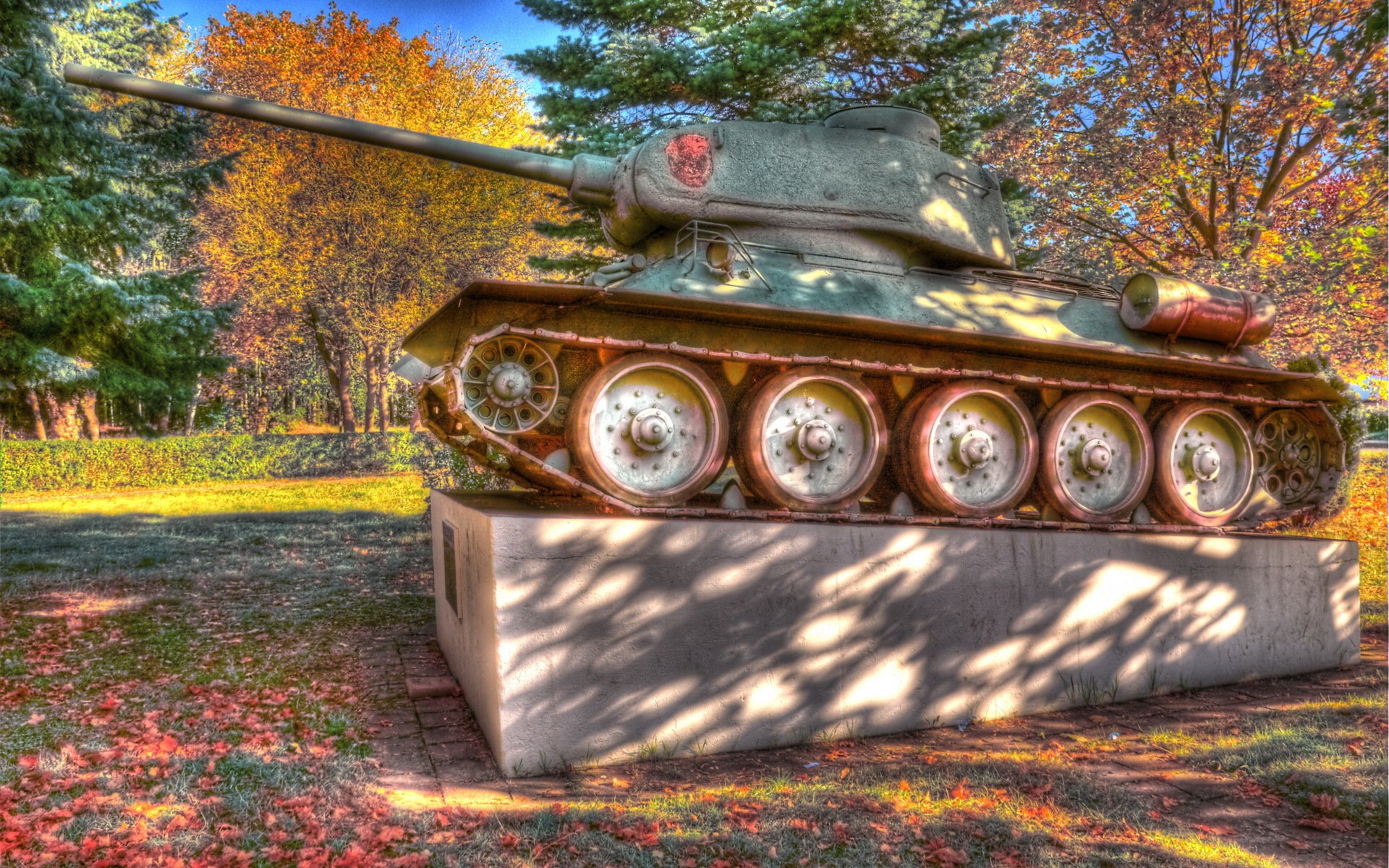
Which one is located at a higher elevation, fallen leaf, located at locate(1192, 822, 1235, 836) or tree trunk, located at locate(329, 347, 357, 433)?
tree trunk, located at locate(329, 347, 357, 433)

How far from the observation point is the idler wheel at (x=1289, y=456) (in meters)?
7.69

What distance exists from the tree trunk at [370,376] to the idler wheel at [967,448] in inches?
777

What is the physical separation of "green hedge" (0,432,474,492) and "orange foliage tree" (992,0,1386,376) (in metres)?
11.9

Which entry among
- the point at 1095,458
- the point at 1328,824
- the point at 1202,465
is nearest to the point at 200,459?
the point at 1095,458

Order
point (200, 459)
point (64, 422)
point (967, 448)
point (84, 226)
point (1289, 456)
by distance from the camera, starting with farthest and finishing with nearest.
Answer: point (64, 422)
point (200, 459)
point (84, 226)
point (1289, 456)
point (967, 448)

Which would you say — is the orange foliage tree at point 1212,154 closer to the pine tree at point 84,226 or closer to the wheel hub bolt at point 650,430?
the wheel hub bolt at point 650,430

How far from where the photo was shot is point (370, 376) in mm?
27828

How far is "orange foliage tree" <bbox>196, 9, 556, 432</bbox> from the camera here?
21.5 m

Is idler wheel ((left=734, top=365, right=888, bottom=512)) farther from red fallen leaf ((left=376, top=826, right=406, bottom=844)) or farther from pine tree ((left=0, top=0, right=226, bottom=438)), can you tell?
pine tree ((left=0, top=0, right=226, bottom=438))

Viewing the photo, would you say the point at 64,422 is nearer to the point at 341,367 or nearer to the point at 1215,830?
the point at 341,367

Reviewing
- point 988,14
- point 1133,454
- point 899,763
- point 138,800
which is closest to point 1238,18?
point 988,14

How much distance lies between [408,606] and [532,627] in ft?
16.8

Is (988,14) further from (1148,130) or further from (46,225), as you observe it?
(46,225)

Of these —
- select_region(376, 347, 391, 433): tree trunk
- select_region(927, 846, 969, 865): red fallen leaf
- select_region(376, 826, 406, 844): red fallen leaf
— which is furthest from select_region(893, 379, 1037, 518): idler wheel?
select_region(376, 347, 391, 433): tree trunk
